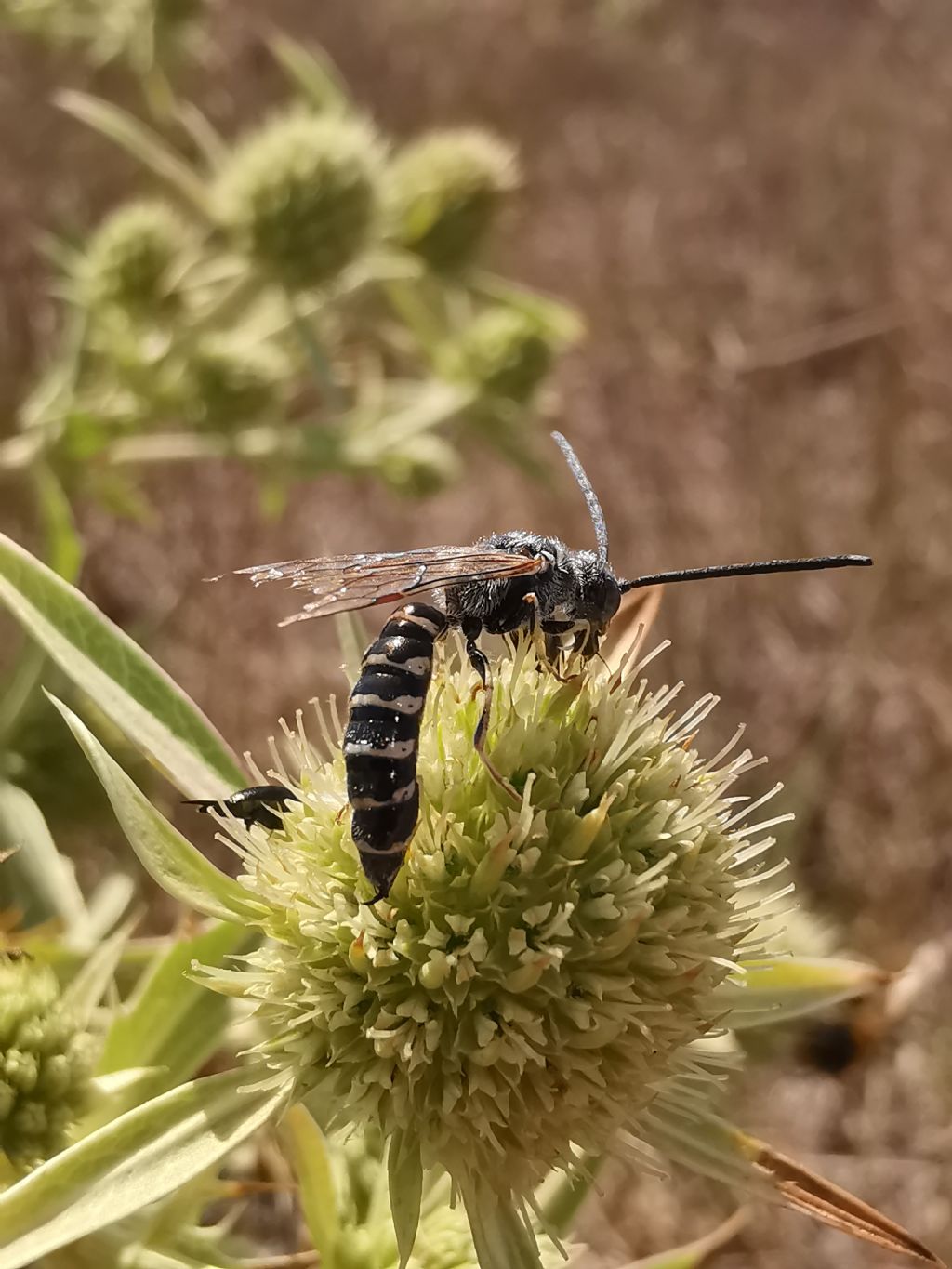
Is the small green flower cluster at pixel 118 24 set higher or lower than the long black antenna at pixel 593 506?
higher

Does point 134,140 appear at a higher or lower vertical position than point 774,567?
higher

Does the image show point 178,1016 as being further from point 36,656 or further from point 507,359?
point 507,359

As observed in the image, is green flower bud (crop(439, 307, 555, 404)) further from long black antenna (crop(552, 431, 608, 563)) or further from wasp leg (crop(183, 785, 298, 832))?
wasp leg (crop(183, 785, 298, 832))

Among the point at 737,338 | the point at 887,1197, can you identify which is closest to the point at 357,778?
the point at 887,1197

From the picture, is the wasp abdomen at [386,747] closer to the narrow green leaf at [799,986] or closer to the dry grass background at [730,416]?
the dry grass background at [730,416]

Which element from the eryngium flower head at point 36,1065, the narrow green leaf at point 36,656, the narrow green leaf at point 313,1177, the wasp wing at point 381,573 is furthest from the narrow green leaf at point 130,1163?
the narrow green leaf at point 36,656

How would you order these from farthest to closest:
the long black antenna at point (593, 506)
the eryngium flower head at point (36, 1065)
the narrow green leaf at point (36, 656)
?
the narrow green leaf at point (36, 656) → the long black antenna at point (593, 506) → the eryngium flower head at point (36, 1065)

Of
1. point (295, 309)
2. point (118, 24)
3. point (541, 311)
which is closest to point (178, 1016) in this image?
point (295, 309)

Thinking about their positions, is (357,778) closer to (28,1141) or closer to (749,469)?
(28,1141)
